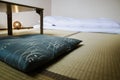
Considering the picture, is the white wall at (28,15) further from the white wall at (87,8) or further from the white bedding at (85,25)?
the white bedding at (85,25)

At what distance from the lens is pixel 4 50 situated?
0.81 m

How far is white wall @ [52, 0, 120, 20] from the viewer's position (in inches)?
150

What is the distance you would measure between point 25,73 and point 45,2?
3.94m

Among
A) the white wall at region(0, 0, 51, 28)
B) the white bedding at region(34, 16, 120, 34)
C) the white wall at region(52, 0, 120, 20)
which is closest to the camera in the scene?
the white bedding at region(34, 16, 120, 34)

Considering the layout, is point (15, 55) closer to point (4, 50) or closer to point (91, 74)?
point (4, 50)

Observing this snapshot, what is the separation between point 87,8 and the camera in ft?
13.4

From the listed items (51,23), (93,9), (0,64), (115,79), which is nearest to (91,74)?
(115,79)

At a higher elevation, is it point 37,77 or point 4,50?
point 4,50

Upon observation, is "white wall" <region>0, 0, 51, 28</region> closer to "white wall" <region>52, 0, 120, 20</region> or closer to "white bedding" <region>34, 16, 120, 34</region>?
"white wall" <region>52, 0, 120, 20</region>

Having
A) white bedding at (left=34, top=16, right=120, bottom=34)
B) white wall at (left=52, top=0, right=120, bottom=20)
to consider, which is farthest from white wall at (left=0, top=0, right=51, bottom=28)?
white bedding at (left=34, top=16, right=120, bottom=34)

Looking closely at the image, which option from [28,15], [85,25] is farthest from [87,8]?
[28,15]

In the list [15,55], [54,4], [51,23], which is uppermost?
[54,4]

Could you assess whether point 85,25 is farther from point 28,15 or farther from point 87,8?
point 28,15

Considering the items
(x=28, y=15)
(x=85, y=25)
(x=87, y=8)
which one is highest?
(x=87, y=8)
